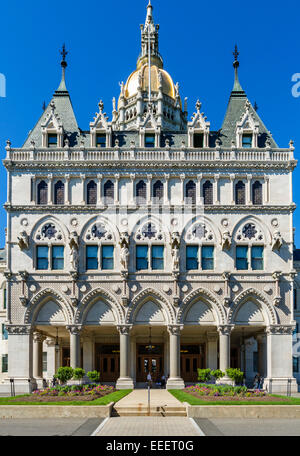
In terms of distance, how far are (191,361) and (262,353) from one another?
7.19 m

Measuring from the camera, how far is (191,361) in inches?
2276

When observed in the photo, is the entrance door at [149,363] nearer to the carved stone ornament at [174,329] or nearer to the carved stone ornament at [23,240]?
the carved stone ornament at [174,329]

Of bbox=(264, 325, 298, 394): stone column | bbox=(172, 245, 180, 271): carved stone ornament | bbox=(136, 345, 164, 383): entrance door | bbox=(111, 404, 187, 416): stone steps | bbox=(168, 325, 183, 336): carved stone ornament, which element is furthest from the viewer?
bbox=(136, 345, 164, 383): entrance door

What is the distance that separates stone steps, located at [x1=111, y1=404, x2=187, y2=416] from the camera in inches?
1278

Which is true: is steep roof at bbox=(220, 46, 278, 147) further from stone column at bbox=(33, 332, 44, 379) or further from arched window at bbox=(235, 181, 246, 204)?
stone column at bbox=(33, 332, 44, 379)

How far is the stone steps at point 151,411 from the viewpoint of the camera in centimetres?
3247

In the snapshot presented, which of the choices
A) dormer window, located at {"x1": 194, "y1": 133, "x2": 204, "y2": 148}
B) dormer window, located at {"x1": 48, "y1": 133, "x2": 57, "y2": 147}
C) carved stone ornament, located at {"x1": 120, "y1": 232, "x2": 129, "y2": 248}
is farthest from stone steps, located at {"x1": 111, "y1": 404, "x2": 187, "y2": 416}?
dormer window, located at {"x1": 48, "y1": 133, "x2": 57, "y2": 147}

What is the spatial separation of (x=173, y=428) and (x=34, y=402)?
982 centimetres

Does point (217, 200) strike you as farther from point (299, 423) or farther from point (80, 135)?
point (299, 423)

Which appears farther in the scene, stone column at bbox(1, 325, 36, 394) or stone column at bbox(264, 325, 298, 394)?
stone column at bbox(1, 325, 36, 394)

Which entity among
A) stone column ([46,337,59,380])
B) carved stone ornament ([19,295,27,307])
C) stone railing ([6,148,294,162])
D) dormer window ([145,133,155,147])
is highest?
dormer window ([145,133,155,147])

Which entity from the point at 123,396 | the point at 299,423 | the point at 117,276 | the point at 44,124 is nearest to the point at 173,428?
the point at 299,423

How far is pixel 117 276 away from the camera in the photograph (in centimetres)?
5275

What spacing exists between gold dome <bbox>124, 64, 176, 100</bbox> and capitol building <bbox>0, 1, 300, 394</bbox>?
3644cm
